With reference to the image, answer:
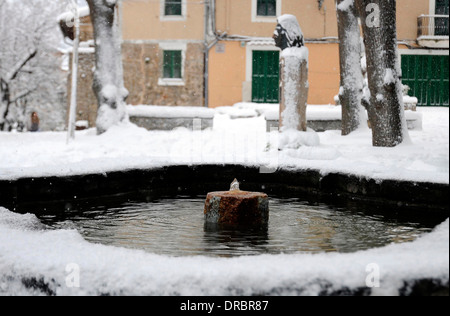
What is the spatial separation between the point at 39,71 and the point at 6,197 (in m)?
27.5

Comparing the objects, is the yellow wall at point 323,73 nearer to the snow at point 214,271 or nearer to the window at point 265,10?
the window at point 265,10

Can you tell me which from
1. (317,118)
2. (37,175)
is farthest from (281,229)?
(317,118)

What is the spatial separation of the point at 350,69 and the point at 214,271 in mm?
10928

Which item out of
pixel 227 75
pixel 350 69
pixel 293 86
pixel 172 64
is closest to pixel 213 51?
pixel 227 75

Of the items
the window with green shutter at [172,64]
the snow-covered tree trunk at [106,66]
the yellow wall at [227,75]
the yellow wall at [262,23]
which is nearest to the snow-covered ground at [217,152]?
the snow-covered tree trunk at [106,66]

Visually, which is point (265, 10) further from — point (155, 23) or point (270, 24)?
point (155, 23)

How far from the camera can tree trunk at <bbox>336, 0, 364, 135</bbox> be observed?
12.7 meters

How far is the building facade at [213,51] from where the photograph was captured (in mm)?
22688

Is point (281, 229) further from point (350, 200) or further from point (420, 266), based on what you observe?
point (420, 266)

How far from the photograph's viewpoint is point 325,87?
22.3 meters

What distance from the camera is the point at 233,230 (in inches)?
177

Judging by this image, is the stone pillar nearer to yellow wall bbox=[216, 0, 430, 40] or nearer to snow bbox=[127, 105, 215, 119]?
snow bbox=[127, 105, 215, 119]

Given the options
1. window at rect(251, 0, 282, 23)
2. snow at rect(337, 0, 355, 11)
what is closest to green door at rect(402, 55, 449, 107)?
window at rect(251, 0, 282, 23)

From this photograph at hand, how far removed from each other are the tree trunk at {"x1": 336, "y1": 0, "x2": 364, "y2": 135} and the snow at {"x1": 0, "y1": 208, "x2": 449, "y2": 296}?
1022 centimetres
